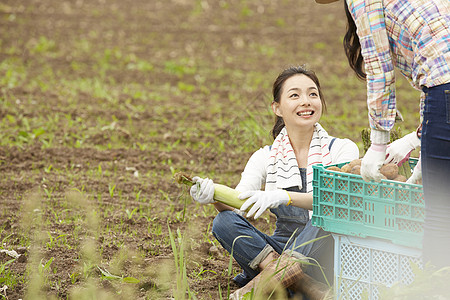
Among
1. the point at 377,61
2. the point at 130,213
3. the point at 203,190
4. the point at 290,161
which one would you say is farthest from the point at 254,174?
the point at 130,213

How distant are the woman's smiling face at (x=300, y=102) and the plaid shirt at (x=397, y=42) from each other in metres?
0.84

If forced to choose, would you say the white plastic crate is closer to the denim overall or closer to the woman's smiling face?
the denim overall

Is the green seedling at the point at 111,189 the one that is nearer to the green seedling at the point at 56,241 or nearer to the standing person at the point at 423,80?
the green seedling at the point at 56,241

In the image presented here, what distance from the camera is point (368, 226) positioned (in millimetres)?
2738

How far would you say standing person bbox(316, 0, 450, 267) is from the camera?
2496 millimetres

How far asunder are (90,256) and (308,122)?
1.29 meters

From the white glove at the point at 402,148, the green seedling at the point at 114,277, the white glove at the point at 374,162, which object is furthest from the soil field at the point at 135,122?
the white glove at the point at 402,148

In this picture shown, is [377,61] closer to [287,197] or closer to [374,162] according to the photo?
[374,162]

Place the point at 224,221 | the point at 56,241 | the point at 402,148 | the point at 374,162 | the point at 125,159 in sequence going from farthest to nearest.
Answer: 1. the point at 125,159
2. the point at 56,241
3. the point at 224,221
4. the point at 402,148
5. the point at 374,162

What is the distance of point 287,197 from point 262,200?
5.2 inches

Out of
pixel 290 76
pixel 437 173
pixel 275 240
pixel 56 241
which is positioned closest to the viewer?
pixel 437 173

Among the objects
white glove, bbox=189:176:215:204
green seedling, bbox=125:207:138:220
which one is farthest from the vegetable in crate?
green seedling, bbox=125:207:138:220

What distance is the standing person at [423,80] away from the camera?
8.19 feet

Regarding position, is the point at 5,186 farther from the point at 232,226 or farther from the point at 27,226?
the point at 232,226
